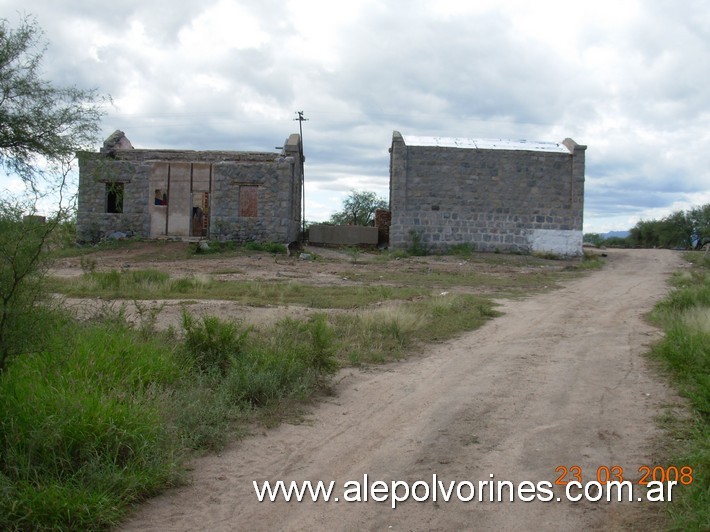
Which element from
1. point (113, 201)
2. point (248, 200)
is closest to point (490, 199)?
point (248, 200)

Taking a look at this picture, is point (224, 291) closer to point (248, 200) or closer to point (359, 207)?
point (248, 200)

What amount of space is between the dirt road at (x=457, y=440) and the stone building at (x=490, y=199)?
1803 cm

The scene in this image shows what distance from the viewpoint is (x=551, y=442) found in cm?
536

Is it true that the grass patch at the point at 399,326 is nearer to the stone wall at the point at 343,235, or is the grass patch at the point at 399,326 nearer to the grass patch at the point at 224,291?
the grass patch at the point at 224,291

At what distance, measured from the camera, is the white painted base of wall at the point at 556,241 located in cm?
2758

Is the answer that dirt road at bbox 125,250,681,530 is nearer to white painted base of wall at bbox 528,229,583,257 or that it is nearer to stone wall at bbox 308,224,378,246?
white painted base of wall at bbox 528,229,583,257

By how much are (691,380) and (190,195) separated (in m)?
23.1

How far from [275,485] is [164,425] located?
43.5 inches

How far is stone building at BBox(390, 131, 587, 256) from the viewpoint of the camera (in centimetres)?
2742

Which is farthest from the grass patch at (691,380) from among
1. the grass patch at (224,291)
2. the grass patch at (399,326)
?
the grass patch at (224,291)

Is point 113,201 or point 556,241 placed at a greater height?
point 113,201

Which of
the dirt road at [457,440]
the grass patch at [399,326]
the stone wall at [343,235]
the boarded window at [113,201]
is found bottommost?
the dirt road at [457,440]

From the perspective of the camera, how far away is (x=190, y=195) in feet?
88.3

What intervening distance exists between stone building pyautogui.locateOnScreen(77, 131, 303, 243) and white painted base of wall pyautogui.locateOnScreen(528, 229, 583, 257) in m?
10.6
